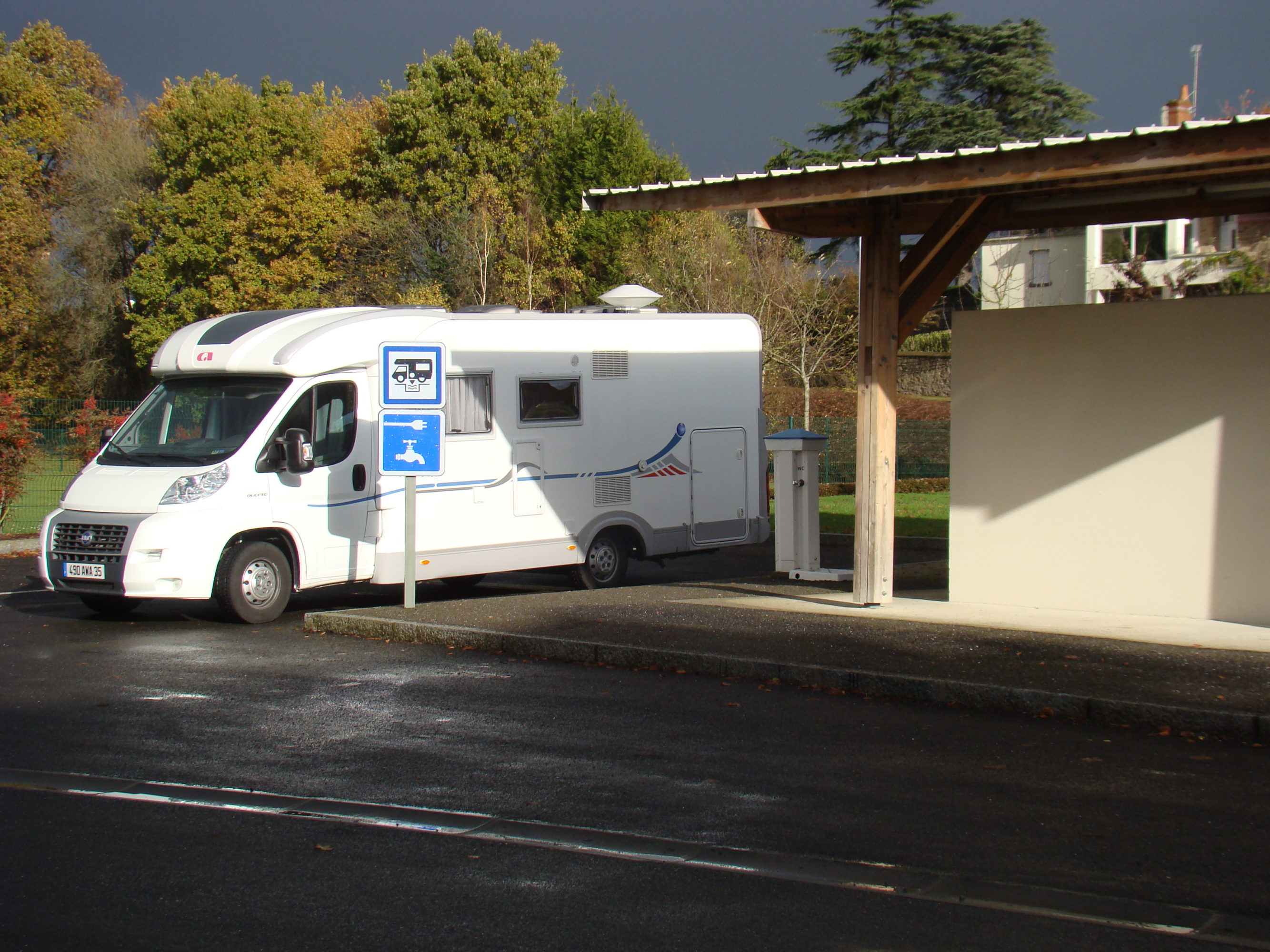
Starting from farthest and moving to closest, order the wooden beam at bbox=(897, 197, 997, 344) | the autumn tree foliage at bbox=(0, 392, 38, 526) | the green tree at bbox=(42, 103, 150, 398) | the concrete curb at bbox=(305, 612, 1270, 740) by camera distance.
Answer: the green tree at bbox=(42, 103, 150, 398) → the autumn tree foliage at bbox=(0, 392, 38, 526) → the wooden beam at bbox=(897, 197, 997, 344) → the concrete curb at bbox=(305, 612, 1270, 740)

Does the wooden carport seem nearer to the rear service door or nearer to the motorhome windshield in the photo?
the rear service door

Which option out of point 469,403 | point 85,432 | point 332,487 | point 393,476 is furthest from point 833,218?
→ point 85,432

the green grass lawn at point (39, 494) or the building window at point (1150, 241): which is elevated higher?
the building window at point (1150, 241)

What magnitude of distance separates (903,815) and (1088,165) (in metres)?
5.12

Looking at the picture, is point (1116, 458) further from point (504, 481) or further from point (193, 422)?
point (193, 422)

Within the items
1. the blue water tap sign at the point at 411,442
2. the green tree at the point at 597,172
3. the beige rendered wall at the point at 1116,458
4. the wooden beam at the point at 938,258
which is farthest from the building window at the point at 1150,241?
the blue water tap sign at the point at 411,442

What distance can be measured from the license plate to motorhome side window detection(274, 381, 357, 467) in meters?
2.08

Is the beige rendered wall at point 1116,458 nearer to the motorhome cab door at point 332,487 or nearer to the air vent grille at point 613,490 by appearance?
the air vent grille at point 613,490

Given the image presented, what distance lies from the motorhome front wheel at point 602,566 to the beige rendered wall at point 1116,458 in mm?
4235

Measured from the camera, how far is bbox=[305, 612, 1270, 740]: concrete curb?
23.2 ft

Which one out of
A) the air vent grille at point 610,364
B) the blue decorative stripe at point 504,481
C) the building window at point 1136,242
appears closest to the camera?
the blue decorative stripe at point 504,481

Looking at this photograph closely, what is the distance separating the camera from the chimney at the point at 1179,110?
11781 mm

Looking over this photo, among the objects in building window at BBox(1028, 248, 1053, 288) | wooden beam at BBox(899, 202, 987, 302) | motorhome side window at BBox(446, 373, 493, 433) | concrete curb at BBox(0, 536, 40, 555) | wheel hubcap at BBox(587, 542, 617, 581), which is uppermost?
building window at BBox(1028, 248, 1053, 288)

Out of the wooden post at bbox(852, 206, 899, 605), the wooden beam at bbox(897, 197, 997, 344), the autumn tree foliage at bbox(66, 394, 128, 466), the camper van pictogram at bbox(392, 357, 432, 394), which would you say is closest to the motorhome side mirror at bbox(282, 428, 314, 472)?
the camper van pictogram at bbox(392, 357, 432, 394)
